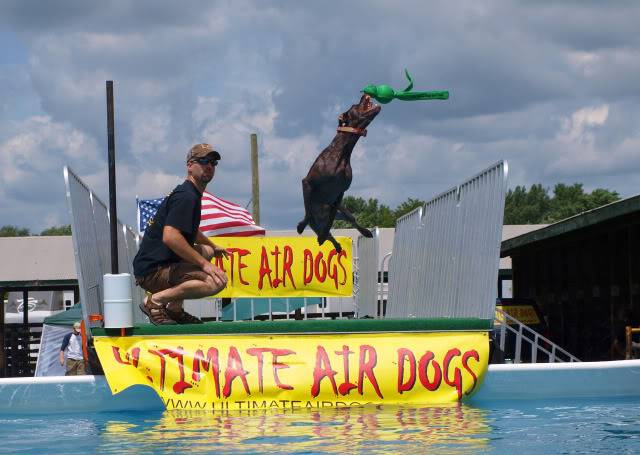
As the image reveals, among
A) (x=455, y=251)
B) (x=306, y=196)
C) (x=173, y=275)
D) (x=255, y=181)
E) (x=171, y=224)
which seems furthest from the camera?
(x=255, y=181)

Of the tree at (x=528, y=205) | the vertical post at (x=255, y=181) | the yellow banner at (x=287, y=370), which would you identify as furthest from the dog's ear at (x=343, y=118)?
the tree at (x=528, y=205)

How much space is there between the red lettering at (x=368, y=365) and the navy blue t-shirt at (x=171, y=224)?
1.70 metres

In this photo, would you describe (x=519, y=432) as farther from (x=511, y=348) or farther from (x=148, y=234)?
(x=511, y=348)

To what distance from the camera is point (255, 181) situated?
3250 centimetres

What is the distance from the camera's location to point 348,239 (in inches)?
757

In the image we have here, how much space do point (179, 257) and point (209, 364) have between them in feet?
3.36

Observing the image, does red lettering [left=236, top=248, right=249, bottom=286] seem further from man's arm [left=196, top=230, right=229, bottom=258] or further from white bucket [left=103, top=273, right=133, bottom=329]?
white bucket [left=103, top=273, right=133, bottom=329]

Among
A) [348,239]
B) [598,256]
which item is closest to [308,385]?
[348,239]

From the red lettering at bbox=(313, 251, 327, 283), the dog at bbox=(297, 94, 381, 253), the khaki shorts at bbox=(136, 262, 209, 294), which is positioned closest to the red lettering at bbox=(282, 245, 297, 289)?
the red lettering at bbox=(313, 251, 327, 283)

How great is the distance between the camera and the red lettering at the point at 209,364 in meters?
9.07

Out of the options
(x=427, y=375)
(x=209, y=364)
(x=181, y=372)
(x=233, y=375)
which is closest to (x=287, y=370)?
(x=233, y=375)

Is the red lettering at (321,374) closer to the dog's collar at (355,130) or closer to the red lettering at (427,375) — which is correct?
the red lettering at (427,375)

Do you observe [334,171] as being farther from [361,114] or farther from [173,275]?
[173,275]

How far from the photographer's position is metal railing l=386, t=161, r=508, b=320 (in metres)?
10.2
